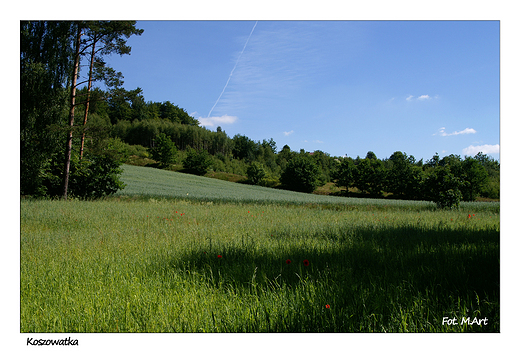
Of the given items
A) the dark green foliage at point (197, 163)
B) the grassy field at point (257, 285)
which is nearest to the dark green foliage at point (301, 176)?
the dark green foliage at point (197, 163)

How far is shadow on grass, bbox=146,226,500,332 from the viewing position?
2.21 metres

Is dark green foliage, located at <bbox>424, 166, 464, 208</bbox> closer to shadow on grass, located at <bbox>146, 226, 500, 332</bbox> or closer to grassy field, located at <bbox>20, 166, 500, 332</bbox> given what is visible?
shadow on grass, located at <bbox>146, 226, 500, 332</bbox>

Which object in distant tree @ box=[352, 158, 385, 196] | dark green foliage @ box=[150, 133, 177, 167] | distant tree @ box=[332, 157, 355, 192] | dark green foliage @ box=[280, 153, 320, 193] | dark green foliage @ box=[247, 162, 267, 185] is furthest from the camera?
dark green foliage @ box=[280, 153, 320, 193]

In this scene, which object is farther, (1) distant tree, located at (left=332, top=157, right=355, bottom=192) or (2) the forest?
(1) distant tree, located at (left=332, top=157, right=355, bottom=192)

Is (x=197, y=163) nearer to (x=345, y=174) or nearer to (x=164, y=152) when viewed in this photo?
(x=164, y=152)

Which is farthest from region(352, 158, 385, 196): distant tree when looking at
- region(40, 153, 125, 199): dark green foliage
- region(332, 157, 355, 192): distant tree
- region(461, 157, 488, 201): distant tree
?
region(40, 153, 125, 199): dark green foliage

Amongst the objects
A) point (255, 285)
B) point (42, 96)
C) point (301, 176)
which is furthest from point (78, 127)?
point (301, 176)

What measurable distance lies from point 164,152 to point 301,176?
90.4ft

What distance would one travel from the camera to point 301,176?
52.5 meters

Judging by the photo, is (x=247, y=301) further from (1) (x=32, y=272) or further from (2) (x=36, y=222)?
(2) (x=36, y=222)

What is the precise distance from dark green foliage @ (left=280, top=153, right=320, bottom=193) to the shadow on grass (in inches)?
1880
